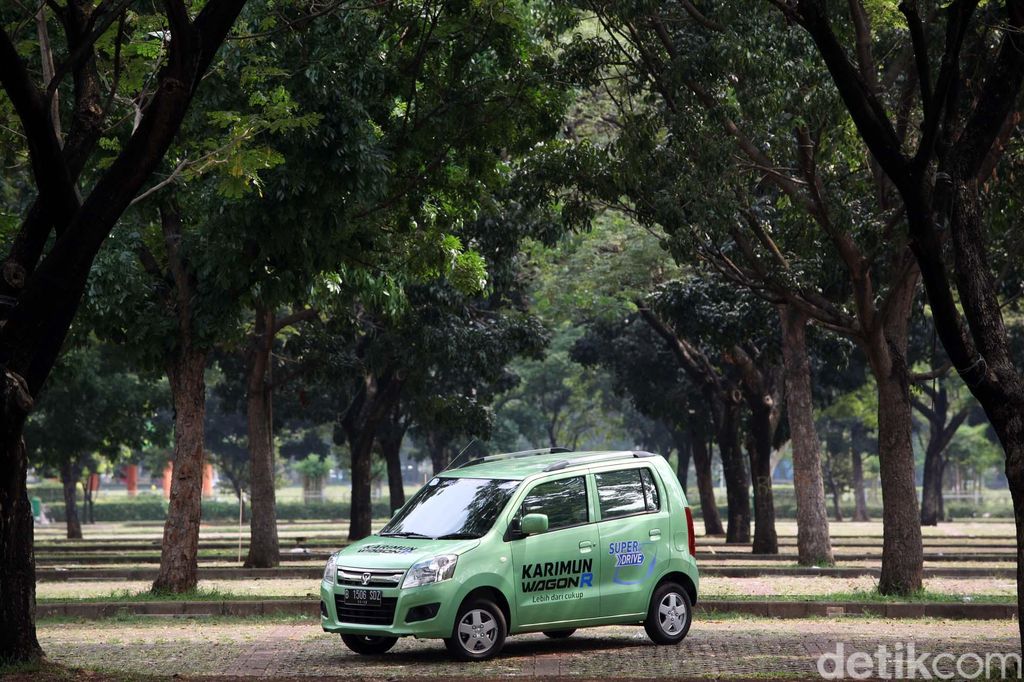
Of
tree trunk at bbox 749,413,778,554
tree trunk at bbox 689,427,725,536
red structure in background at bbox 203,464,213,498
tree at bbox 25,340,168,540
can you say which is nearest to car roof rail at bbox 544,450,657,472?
tree trunk at bbox 749,413,778,554

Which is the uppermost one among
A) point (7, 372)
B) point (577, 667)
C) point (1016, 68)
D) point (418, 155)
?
point (418, 155)

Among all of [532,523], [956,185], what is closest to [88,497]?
[532,523]

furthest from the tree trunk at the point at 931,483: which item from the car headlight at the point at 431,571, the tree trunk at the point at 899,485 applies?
the car headlight at the point at 431,571

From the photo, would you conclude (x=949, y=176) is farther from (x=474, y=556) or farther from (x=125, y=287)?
(x=125, y=287)

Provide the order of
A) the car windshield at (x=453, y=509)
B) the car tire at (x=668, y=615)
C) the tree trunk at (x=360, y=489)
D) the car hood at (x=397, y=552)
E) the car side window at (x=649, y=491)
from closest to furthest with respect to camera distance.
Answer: the car hood at (x=397, y=552) < the car windshield at (x=453, y=509) < the car tire at (x=668, y=615) < the car side window at (x=649, y=491) < the tree trunk at (x=360, y=489)

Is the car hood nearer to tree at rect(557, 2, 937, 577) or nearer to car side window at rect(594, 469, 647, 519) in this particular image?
car side window at rect(594, 469, 647, 519)

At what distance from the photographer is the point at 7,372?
9.26 m

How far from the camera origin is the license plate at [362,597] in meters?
11.1

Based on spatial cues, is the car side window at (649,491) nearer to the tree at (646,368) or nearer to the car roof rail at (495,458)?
the car roof rail at (495,458)

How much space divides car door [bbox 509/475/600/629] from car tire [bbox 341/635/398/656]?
1238 millimetres

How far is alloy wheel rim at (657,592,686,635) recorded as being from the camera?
12.4 metres

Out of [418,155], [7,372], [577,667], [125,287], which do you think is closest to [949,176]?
[577,667]

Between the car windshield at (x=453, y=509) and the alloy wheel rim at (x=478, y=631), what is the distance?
0.71 m

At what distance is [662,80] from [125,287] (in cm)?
765
